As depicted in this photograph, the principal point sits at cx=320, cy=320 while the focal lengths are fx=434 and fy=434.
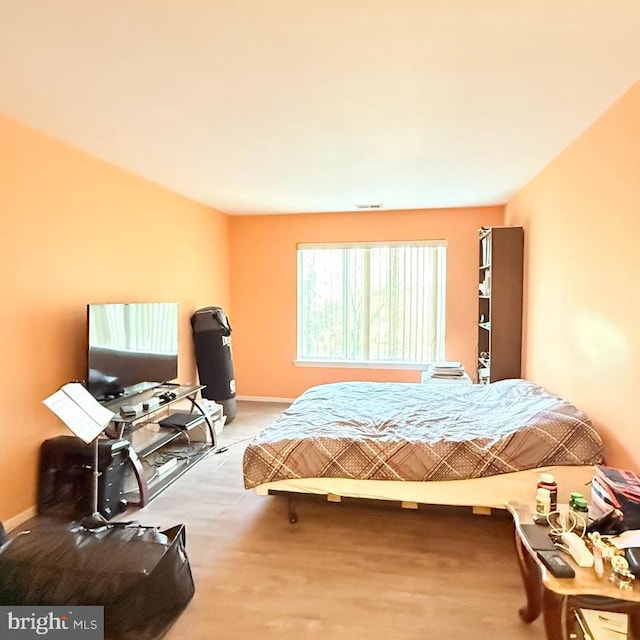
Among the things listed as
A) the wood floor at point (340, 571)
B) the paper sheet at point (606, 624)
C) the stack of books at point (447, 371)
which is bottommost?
the wood floor at point (340, 571)

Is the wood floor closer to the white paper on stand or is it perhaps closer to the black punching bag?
the white paper on stand

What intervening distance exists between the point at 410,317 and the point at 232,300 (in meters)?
2.32

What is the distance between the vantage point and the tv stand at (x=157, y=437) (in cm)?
294

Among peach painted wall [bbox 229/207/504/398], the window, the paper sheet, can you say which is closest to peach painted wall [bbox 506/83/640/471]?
the paper sheet

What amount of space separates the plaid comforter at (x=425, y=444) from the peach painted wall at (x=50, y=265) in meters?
1.42

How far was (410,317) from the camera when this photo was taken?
17.4ft

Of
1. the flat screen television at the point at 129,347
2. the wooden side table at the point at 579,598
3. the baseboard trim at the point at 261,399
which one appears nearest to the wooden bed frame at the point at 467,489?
the wooden side table at the point at 579,598

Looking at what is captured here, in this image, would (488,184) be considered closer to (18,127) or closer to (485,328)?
(485,328)

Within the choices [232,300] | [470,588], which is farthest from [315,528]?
[232,300]

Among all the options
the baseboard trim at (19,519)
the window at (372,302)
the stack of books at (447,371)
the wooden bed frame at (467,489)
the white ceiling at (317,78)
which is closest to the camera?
the white ceiling at (317,78)

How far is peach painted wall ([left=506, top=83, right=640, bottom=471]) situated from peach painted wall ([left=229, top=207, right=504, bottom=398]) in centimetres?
144

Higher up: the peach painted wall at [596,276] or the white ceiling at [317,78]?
the white ceiling at [317,78]

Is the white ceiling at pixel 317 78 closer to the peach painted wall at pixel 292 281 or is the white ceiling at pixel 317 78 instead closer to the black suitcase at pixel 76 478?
the peach painted wall at pixel 292 281

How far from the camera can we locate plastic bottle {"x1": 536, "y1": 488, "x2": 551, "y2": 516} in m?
1.86
